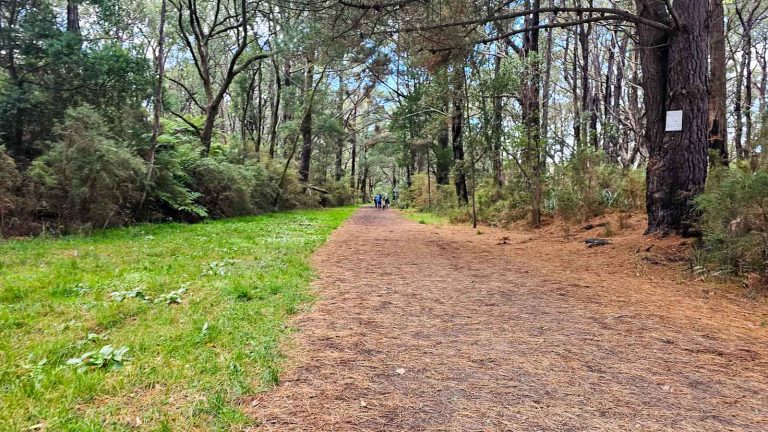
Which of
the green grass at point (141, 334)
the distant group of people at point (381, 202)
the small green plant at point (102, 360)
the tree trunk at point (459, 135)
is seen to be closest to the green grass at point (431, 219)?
the tree trunk at point (459, 135)

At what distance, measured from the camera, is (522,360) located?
109 inches

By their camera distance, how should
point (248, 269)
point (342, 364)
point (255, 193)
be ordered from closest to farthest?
point (342, 364)
point (248, 269)
point (255, 193)

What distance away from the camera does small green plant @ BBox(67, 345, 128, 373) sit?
2.47 meters

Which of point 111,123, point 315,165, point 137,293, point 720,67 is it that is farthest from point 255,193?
point 315,165

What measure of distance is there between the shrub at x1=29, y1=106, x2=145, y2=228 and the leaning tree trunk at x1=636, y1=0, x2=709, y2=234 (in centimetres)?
1025

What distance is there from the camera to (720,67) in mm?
8453

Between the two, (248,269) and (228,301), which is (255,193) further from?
(228,301)

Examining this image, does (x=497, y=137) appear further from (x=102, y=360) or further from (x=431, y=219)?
(x=102, y=360)

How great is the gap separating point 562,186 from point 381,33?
6.80 meters

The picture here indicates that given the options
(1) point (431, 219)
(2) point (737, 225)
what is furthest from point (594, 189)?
(1) point (431, 219)

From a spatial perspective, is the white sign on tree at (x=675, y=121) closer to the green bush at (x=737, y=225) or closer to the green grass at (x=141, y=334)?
the green bush at (x=737, y=225)

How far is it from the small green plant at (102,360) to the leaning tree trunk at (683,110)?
718 cm

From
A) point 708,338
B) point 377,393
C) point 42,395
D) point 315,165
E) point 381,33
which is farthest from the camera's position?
point 315,165

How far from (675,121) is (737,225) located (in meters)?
2.41
